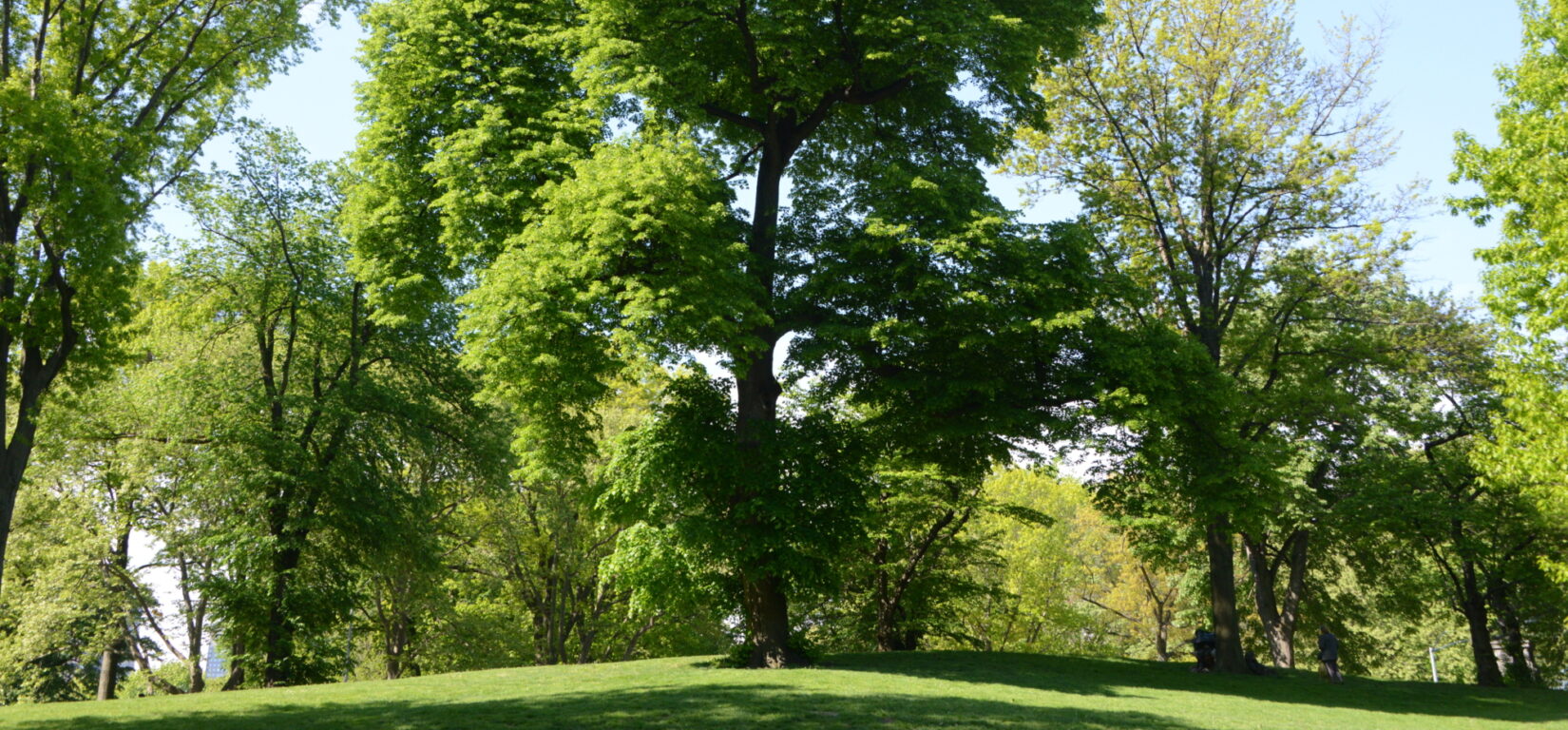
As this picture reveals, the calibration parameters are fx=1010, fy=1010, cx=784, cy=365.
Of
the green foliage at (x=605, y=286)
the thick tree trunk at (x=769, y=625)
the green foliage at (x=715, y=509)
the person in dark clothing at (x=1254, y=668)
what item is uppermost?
the green foliage at (x=605, y=286)

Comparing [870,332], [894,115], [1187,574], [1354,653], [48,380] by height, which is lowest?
[1354,653]

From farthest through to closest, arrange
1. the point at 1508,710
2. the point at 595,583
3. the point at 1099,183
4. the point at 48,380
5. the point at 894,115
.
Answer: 1. the point at 595,583
2. the point at 1099,183
3. the point at 894,115
4. the point at 1508,710
5. the point at 48,380

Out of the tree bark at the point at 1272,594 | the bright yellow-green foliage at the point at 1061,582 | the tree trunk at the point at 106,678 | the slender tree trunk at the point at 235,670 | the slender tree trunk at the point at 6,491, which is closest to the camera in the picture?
the slender tree trunk at the point at 6,491

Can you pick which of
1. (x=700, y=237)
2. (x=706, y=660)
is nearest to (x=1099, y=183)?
(x=700, y=237)

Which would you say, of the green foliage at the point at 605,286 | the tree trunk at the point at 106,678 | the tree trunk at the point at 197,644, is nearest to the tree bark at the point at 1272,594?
the green foliage at the point at 605,286

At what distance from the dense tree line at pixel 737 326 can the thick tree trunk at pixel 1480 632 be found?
0.19 meters

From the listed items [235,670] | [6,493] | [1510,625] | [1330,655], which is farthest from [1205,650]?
[235,670]

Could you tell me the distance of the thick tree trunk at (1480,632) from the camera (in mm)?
26094

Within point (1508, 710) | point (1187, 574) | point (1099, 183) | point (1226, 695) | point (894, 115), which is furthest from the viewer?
point (1187, 574)

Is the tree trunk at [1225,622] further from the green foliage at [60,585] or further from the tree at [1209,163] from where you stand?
the green foliage at [60,585]

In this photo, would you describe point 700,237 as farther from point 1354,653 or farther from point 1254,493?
point 1354,653

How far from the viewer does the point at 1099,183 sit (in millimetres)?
25516

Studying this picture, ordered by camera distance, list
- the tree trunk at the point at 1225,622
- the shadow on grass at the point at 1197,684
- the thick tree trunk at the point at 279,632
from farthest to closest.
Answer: the tree trunk at the point at 1225,622 → the thick tree trunk at the point at 279,632 → the shadow on grass at the point at 1197,684

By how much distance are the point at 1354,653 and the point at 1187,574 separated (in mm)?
7114
